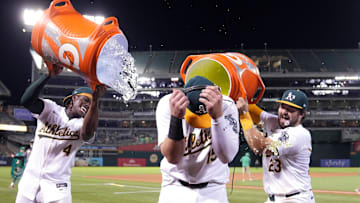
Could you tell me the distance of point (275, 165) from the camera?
A: 4.41 metres

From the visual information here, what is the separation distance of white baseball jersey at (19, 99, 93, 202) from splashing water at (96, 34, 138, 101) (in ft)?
6.30

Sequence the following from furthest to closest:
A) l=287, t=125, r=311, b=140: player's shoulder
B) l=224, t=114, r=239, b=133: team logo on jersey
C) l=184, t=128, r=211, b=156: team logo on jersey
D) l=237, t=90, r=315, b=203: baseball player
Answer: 1. l=287, t=125, r=311, b=140: player's shoulder
2. l=237, t=90, r=315, b=203: baseball player
3. l=184, t=128, r=211, b=156: team logo on jersey
4. l=224, t=114, r=239, b=133: team logo on jersey

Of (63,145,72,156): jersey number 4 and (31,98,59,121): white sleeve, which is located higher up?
(31,98,59,121): white sleeve

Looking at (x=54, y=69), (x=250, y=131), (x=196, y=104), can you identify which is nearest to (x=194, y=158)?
(x=196, y=104)

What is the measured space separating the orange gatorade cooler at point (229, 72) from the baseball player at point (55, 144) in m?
1.58

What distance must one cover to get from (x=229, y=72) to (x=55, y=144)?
274 cm

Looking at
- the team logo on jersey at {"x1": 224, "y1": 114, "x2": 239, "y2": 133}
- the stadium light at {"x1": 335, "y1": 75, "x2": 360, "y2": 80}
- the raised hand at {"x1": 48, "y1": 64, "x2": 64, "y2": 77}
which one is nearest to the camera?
the team logo on jersey at {"x1": 224, "y1": 114, "x2": 239, "y2": 133}

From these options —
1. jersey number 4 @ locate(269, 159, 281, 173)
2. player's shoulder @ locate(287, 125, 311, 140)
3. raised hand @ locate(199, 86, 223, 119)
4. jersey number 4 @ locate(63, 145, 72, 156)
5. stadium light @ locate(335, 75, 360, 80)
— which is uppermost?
stadium light @ locate(335, 75, 360, 80)

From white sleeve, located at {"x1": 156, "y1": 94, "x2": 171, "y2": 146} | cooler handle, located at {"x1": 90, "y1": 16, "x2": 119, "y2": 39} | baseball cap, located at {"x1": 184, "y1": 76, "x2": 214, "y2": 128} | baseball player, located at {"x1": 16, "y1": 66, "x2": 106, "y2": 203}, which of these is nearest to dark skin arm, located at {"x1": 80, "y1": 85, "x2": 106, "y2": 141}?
baseball player, located at {"x1": 16, "y1": 66, "x2": 106, "y2": 203}

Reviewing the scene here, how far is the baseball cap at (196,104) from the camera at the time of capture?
2039mm

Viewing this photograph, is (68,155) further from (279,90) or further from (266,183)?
(279,90)

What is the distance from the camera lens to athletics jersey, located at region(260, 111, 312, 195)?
13.8 ft

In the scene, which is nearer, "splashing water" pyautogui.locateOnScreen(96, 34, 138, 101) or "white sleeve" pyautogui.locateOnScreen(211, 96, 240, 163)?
"white sleeve" pyautogui.locateOnScreen(211, 96, 240, 163)

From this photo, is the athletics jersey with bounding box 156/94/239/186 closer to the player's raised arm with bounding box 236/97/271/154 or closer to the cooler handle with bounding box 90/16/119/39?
the player's raised arm with bounding box 236/97/271/154
